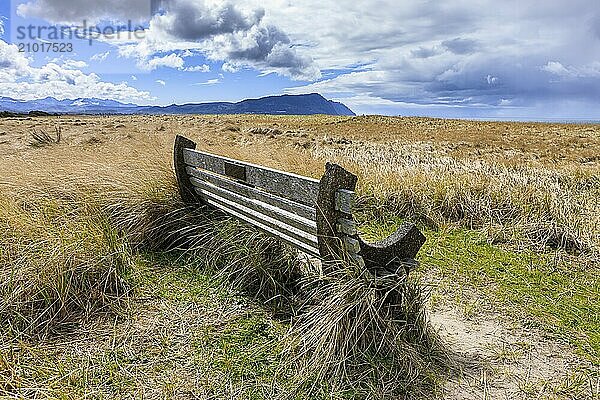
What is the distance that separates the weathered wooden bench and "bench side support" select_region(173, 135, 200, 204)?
2.10 ft

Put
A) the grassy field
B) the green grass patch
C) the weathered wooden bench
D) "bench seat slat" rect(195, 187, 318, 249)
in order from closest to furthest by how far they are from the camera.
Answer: the grassy field → the weathered wooden bench → "bench seat slat" rect(195, 187, 318, 249) → the green grass patch

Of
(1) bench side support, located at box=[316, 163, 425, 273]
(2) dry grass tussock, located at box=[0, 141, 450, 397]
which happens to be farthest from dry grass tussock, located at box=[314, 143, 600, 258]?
(1) bench side support, located at box=[316, 163, 425, 273]

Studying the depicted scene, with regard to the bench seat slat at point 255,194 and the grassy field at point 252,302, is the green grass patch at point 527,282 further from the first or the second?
the bench seat slat at point 255,194

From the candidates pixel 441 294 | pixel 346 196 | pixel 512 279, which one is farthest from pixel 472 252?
pixel 346 196

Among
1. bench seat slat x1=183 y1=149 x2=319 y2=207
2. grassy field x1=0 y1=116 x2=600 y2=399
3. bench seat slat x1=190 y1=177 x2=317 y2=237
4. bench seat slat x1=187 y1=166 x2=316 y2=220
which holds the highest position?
bench seat slat x1=183 y1=149 x2=319 y2=207

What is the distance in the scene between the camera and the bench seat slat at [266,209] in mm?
3225

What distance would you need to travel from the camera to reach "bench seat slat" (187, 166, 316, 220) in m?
3.22

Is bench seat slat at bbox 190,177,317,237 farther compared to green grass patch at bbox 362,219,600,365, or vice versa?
green grass patch at bbox 362,219,600,365

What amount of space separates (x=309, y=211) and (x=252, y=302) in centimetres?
106

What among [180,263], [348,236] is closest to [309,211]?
[348,236]

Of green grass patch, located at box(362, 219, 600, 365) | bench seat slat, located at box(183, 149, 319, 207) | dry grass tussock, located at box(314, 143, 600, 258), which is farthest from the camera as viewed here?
dry grass tussock, located at box(314, 143, 600, 258)

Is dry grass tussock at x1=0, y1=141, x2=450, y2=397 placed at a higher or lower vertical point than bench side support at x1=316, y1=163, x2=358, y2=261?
lower

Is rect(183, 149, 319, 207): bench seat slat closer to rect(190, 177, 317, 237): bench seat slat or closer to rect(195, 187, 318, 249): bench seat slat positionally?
rect(190, 177, 317, 237): bench seat slat

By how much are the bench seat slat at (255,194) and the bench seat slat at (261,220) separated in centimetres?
13
